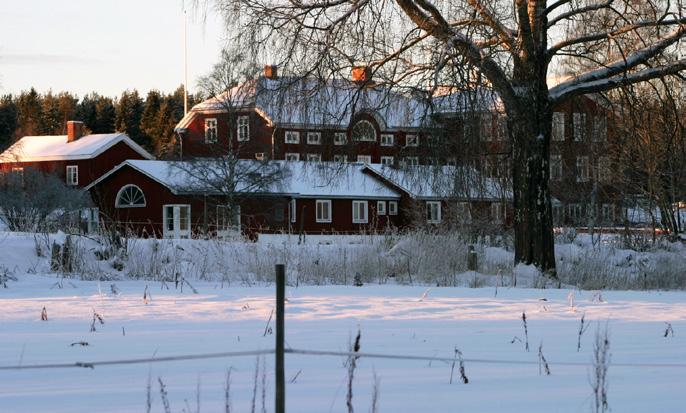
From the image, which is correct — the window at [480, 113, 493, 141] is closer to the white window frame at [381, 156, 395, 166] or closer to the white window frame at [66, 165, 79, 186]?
the white window frame at [381, 156, 395, 166]

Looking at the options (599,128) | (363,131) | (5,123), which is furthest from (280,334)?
(5,123)

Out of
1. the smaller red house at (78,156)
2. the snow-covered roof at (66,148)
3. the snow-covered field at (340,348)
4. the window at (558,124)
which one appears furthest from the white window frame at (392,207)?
the snow-covered field at (340,348)

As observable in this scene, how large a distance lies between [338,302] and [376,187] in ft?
151

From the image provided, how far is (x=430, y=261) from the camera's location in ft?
66.0

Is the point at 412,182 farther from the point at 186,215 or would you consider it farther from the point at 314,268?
the point at 186,215

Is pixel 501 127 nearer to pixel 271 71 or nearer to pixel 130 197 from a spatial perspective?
pixel 271 71

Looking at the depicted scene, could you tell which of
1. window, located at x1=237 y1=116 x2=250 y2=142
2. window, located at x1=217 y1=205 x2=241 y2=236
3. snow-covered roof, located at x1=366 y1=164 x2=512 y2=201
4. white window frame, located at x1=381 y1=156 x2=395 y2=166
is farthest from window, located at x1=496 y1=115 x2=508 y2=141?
window, located at x1=237 y1=116 x2=250 y2=142

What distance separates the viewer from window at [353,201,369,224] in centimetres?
5794

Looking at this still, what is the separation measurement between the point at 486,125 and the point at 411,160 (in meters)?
1.89

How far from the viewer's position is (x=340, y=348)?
8227 millimetres

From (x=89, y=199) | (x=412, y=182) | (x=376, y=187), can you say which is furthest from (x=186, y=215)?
(x=412, y=182)

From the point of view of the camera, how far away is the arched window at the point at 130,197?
2104 inches

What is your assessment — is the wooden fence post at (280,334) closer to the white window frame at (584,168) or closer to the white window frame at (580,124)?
the white window frame at (580,124)

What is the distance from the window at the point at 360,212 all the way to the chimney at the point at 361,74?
39.2 m
